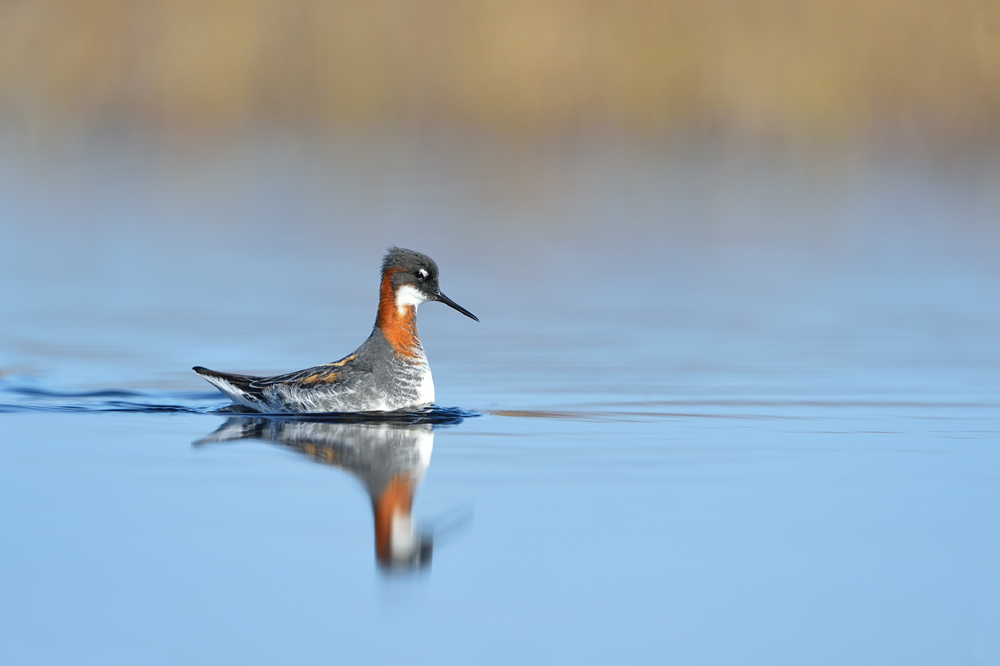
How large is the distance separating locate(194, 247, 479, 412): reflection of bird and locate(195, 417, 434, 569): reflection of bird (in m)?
0.21

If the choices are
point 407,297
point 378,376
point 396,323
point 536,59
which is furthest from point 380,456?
point 536,59

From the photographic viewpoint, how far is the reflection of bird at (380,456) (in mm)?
6102

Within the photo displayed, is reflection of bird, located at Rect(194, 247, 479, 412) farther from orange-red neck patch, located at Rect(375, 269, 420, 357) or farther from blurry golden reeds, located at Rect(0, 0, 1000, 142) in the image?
blurry golden reeds, located at Rect(0, 0, 1000, 142)

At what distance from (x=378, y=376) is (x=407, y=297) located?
67 centimetres

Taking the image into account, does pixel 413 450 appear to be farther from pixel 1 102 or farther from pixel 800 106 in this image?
pixel 1 102

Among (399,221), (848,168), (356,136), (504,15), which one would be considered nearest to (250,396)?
(399,221)

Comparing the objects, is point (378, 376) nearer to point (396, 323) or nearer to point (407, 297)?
point (396, 323)

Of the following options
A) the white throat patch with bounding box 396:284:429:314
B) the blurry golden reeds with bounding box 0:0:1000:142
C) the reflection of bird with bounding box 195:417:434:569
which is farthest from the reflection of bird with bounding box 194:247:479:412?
the blurry golden reeds with bounding box 0:0:1000:142

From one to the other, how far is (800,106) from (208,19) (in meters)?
9.99

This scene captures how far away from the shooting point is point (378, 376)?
934cm

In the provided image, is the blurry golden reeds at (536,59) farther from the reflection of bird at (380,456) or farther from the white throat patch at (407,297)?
the reflection of bird at (380,456)

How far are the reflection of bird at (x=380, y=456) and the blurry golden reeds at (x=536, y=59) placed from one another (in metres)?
15.6

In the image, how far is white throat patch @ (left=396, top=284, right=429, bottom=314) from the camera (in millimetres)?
9734

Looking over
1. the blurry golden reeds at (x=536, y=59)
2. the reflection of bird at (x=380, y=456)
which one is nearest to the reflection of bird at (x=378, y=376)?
the reflection of bird at (x=380, y=456)
